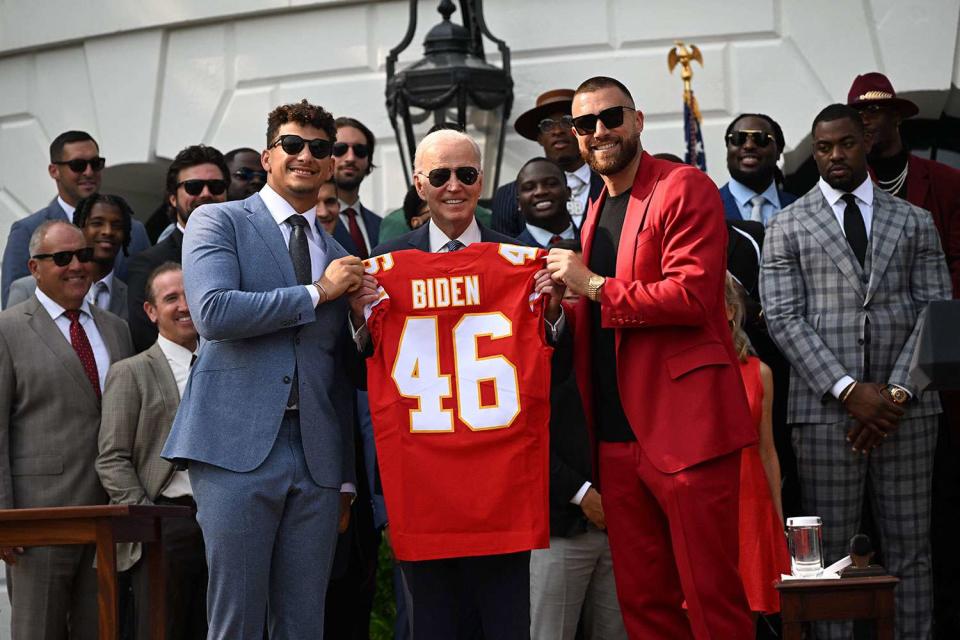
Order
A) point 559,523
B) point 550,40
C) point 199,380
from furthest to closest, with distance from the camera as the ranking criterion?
point 550,40 < point 559,523 < point 199,380

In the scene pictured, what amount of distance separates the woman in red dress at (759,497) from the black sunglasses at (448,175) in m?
1.76

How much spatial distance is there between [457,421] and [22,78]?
780cm

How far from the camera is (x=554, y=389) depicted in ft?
21.2

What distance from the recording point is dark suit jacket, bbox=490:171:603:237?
7.81 metres

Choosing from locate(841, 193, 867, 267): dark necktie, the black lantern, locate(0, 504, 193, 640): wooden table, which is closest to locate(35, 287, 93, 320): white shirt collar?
locate(0, 504, 193, 640): wooden table

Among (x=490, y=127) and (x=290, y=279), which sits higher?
(x=490, y=127)

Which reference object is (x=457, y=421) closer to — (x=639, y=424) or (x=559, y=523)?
(x=639, y=424)

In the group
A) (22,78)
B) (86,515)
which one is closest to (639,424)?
(86,515)

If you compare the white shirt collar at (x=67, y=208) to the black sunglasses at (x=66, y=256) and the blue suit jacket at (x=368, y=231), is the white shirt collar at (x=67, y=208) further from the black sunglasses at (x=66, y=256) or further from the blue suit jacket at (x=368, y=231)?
the blue suit jacket at (x=368, y=231)

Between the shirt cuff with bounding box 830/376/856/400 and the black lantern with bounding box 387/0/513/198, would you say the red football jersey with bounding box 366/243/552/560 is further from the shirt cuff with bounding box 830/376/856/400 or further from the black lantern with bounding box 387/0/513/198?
the black lantern with bounding box 387/0/513/198

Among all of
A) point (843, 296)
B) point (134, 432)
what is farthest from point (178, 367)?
point (843, 296)

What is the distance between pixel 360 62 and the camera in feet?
35.5

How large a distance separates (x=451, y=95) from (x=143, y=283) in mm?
2282

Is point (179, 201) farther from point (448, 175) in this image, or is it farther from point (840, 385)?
point (840, 385)
